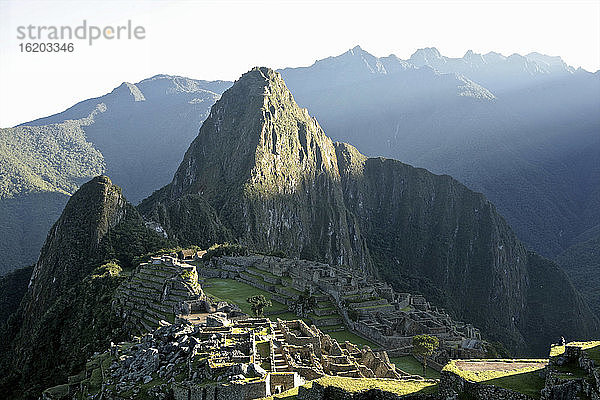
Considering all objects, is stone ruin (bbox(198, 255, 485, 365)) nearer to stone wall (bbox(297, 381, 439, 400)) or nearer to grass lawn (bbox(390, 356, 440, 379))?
grass lawn (bbox(390, 356, 440, 379))

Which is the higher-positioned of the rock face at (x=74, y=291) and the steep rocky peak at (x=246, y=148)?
the steep rocky peak at (x=246, y=148)

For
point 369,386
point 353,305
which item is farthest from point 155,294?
point 369,386

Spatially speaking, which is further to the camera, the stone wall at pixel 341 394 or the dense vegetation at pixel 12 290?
the dense vegetation at pixel 12 290

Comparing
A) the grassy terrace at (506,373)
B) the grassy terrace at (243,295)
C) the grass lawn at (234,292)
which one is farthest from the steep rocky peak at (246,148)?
the grassy terrace at (506,373)

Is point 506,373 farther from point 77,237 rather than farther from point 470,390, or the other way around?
point 77,237

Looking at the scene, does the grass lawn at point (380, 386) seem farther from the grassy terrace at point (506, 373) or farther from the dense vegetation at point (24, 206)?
the dense vegetation at point (24, 206)
